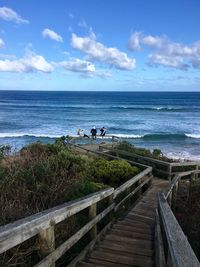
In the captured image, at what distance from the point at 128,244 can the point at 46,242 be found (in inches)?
87.1

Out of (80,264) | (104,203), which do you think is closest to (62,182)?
(104,203)

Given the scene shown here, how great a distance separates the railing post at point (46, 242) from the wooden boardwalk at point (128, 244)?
0.98 m

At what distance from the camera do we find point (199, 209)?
903 centimetres

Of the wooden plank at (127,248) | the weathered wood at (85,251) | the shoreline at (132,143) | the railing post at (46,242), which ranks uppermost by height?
the railing post at (46,242)

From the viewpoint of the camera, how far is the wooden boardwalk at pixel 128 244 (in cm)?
441

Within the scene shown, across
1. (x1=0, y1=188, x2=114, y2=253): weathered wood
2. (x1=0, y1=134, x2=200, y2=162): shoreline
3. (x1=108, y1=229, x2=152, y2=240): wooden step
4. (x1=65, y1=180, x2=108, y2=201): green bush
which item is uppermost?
(x1=0, y1=188, x2=114, y2=253): weathered wood

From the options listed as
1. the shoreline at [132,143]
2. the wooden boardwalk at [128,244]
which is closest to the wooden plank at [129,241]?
the wooden boardwalk at [128,244]

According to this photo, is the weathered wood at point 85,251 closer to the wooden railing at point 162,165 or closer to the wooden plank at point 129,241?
the wooden plank at point 129,241

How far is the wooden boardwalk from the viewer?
441cm

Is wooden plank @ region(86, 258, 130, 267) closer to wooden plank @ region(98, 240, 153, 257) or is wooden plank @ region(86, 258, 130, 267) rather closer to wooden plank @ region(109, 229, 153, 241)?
wooden plank @ region(98, 240, 153, 257)

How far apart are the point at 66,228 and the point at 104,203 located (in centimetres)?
181

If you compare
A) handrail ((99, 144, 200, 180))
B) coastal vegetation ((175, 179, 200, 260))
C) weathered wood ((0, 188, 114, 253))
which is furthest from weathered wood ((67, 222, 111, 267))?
handrail ((99, 144, 200, 180))

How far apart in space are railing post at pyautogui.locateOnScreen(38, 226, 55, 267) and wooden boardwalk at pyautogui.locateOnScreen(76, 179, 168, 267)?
0.98m

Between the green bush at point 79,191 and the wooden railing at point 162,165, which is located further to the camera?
the wooden railing at point 162,165
